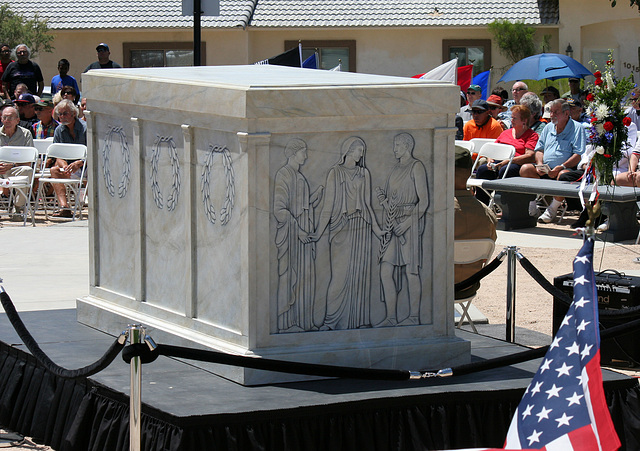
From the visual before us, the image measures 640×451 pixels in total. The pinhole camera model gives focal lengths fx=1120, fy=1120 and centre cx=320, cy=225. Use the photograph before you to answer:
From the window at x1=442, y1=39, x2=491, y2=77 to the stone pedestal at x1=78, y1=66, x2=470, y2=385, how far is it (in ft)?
78.4

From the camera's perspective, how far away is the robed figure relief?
5.65 metres

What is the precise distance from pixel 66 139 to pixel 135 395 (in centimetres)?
1036

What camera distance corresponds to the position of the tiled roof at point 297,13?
29.2 meters

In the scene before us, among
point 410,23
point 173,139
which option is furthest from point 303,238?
point 410,23

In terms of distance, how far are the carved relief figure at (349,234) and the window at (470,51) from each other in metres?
24.4

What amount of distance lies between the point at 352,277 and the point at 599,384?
1999 mm

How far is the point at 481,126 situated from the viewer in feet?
51.1

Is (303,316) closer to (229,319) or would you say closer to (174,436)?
(229,319)

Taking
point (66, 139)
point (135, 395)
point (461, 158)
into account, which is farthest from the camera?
point (66, 139)

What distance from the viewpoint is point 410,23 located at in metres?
29.2

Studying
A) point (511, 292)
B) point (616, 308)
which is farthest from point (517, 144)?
point (511, 292)

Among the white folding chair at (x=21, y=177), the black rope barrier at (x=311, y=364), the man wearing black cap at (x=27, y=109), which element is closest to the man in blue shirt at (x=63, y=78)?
the man wearing black cap at (x=27, y=109)

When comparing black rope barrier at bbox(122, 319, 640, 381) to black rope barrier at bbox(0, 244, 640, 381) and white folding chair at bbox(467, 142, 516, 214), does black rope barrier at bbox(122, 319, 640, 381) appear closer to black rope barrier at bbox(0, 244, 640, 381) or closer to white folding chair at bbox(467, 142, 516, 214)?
black rope barrier at bbox(0, 244, 640, 381)

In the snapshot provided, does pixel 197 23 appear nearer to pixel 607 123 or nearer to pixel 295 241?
pixel 607 123
